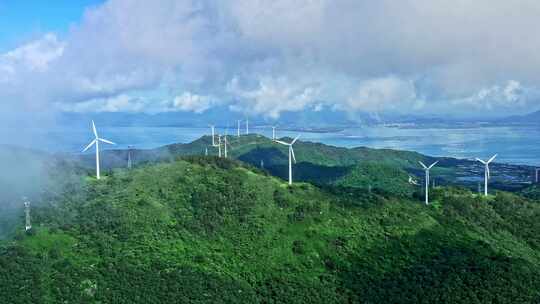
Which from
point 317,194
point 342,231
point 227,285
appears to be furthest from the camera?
point 317,194

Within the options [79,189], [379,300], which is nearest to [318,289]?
[379,300]

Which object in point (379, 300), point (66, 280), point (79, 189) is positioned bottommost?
point (379, 300)

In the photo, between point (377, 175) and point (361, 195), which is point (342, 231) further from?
point (377, 175)

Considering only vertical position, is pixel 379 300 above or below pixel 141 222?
below

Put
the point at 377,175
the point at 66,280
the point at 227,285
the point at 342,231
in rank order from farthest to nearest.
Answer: the point at 377,175, the point at 342,231, the point at 227,285, the point at 66,280

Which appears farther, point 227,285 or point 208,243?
→ point 208,243

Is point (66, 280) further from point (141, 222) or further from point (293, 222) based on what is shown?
point (293, 222)
